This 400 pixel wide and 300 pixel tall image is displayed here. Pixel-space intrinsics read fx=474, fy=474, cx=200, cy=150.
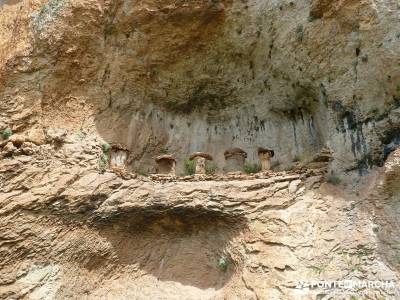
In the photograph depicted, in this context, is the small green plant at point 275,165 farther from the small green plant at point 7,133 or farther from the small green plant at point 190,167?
the small green plant at point 7,133

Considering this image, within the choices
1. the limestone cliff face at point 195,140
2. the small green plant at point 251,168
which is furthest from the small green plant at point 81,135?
the small green plant at point 251,168

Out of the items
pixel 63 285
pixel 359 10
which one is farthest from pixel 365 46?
pixel 63 285

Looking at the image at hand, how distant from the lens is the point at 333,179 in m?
9.52

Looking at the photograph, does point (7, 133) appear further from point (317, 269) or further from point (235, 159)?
point (317, 269)

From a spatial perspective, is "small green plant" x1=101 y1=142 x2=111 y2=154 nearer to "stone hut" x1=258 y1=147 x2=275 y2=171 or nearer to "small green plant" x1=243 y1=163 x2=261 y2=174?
"small green plant" x1=243 y1=163 x2=261 y2=174

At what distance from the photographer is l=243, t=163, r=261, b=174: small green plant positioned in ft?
36.8

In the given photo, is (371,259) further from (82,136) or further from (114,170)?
(82,136)

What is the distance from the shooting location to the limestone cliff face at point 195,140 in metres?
8.88

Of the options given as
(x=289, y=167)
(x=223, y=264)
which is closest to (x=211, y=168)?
(x=289, y=167)

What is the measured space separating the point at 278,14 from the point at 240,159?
3.47 m

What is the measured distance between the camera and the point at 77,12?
442 inches

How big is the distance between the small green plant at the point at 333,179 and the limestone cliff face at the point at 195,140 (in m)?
0.15

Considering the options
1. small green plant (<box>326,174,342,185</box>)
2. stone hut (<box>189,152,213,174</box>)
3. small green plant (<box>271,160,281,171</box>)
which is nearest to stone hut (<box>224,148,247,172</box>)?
stone hut (<box>189,152,213,174</box>)

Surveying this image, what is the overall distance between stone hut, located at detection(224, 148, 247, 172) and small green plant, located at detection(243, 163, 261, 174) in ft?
0.65
